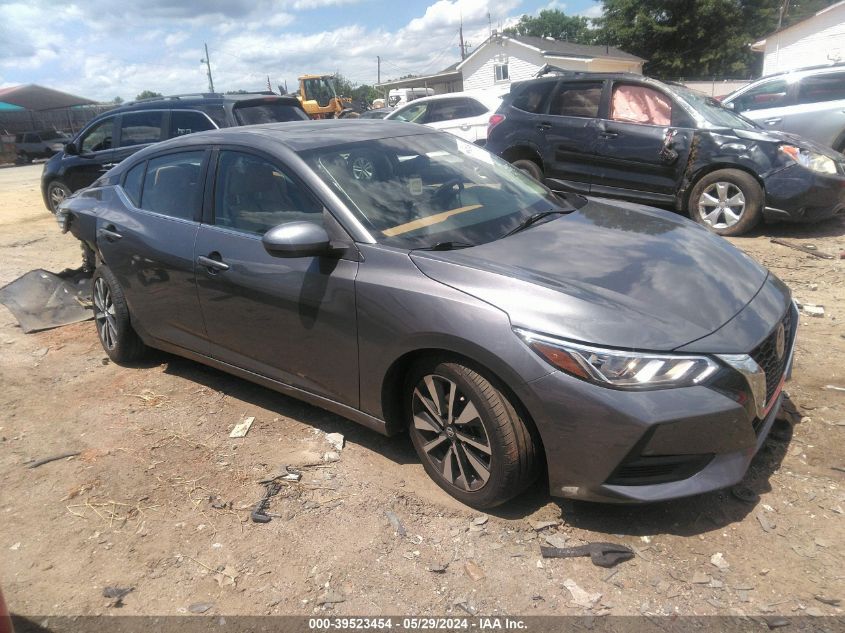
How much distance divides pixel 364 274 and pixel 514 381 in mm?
906

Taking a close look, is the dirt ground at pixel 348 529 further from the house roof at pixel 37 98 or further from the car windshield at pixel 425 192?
the house roof at pixel 37 98

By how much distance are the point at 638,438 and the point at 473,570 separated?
2.81 ft

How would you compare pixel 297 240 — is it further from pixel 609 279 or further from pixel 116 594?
pixel 116 594

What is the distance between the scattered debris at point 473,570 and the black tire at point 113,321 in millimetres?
3204

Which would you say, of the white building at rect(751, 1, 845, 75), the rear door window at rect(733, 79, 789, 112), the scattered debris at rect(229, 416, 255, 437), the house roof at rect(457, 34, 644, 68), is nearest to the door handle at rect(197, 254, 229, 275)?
the scattered debris at rect(229, 416, 255, 437)

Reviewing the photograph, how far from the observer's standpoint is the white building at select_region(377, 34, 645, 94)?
35625 millimetres

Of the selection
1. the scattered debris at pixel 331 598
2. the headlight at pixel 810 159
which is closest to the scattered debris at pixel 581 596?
the scattered debris at pixel 331 598

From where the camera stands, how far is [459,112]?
1205cm

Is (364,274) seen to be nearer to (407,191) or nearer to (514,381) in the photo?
(407,191)

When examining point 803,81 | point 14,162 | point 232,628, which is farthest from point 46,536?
point 14,162

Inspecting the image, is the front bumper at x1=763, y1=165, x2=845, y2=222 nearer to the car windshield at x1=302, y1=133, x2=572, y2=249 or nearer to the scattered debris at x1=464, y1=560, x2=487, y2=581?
the car windshield at x1=302, y1=133, x2=572, y2=249

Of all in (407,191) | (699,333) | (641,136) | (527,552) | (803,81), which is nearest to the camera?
(699,333)

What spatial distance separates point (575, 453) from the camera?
246cm

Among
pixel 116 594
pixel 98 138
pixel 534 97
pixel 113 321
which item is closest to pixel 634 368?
pixel 116 594
